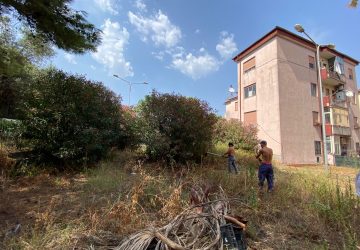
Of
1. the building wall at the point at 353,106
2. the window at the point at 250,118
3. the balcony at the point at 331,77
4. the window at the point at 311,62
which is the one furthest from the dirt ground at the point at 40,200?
the building wall at the point at 353,106

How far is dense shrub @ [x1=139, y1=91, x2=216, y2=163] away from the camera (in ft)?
34.5

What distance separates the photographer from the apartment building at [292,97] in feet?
75.6

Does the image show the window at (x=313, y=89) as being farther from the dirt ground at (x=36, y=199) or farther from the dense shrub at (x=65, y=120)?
the dirt ground at (x=36, y=199)

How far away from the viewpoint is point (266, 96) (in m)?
24.1

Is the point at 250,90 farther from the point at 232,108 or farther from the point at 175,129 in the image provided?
the point at 175,129

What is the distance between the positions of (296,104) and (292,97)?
0.81 meters

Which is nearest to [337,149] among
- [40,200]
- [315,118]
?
[315,118]

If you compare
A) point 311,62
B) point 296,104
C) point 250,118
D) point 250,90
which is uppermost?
point 311,62

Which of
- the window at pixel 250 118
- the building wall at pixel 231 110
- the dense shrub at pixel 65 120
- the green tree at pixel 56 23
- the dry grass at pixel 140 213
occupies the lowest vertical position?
the dry grass at pixel 140 213

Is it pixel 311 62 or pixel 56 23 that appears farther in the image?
pixel 311 62

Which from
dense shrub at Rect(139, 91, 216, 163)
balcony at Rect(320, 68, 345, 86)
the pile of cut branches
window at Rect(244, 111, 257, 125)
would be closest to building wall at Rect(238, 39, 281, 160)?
window at Rect(244, 111, 257, 125)

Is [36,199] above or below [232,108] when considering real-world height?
below

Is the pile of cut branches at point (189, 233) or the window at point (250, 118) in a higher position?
the window at point (250, 118)

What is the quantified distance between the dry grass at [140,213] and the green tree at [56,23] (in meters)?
3.78
